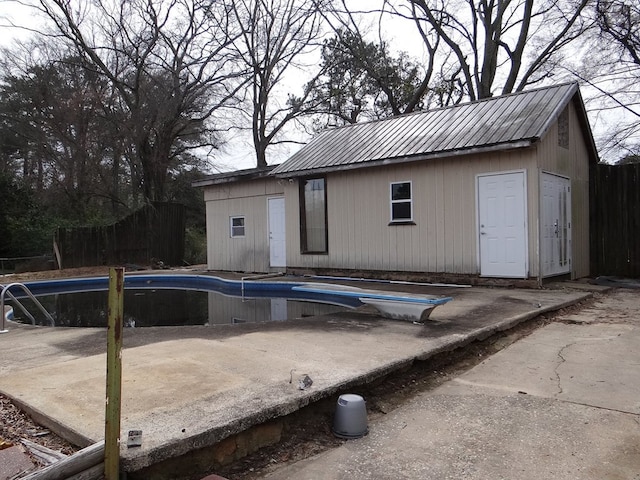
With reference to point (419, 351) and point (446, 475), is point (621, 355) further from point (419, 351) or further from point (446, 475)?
point (446, 475)

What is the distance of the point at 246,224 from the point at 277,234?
1320mm

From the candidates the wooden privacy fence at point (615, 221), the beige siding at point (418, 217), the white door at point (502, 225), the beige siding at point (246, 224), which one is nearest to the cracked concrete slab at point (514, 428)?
the white door at point (502, 225)

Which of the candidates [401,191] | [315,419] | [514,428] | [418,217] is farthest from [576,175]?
[315,419]

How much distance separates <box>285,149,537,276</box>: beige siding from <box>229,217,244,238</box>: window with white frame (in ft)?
9.65

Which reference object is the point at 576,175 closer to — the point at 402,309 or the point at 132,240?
the point at 402,309

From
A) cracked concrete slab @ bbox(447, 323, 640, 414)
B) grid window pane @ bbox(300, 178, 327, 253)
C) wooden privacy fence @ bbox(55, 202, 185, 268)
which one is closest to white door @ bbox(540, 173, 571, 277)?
cracked concrete slab @ bbox(447, 323, 640, 414)

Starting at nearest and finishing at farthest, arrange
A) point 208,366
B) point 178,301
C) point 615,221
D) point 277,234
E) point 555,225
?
1. point 208,366
2. point 555,225
3. point 615,221
4. point 178,301
5. point 277,234

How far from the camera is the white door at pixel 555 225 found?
8.91m

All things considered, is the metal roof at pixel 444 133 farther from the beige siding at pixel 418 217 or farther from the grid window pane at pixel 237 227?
the grid window pane at pixel 237 227

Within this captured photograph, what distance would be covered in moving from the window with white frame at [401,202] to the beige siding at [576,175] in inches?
110

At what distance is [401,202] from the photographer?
34.4 feet

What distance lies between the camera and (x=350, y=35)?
917 inches

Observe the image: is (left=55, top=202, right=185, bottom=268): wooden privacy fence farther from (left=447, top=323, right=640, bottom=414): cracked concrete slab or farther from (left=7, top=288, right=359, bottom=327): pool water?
(left=447, top=323, right=640, bottom=414): cracked concrete slab

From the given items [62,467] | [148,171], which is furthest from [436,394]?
[148,171]
